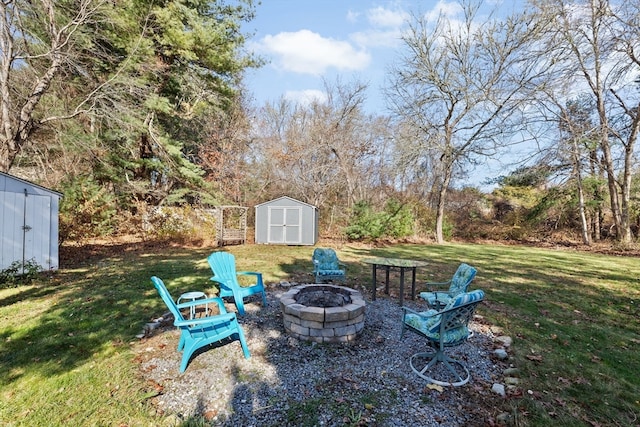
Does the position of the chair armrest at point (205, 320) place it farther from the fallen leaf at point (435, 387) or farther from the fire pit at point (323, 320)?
the fallen leaf at point (435, 387)

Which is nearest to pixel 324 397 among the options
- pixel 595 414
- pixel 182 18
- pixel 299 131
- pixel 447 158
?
pixel 595 414

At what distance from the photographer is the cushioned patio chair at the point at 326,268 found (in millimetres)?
5258

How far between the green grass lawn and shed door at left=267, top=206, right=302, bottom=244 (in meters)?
4.78

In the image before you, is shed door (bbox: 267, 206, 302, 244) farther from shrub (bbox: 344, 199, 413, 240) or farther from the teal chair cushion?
the teal chair cushion

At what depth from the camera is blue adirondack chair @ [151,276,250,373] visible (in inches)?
103

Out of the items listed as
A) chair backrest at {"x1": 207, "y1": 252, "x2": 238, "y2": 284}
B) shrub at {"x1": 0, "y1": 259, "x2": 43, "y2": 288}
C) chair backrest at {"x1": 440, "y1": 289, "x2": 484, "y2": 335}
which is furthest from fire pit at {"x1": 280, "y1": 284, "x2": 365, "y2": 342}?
shrub at {"x1": 0, "y1": 259, "x2": 43, "y2": 288}

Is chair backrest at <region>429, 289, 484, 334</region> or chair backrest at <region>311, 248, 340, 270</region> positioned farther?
chair backrest at <region>311, 248, 340, 270</region>

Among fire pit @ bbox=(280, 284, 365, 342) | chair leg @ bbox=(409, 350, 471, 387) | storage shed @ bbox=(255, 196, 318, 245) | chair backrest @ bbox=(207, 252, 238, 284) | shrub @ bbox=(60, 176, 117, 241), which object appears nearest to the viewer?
chair leg @ bbox=(409, 350, 471, 387)

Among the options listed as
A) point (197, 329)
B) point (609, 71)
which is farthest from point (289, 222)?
point (609, 71)

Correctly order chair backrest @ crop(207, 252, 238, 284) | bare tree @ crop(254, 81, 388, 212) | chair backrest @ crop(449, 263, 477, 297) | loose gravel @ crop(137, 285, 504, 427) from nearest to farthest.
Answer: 1. loose gravel @ crop(137, 285, 504, 427)
2. chair backrest @ crop(449, 263, 477, 297)
3. chair backrest @ crop(207, 252, 238, 284)
4. bare tree @ crop(254, 81, 388, 212)

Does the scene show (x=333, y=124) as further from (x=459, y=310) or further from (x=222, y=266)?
(x=459, y=310)

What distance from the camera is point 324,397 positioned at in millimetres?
2342

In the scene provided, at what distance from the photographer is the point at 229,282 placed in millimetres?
4250

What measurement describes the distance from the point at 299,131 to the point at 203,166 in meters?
6.30
